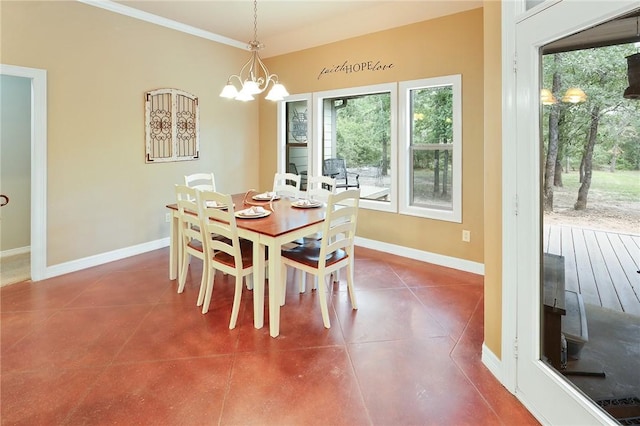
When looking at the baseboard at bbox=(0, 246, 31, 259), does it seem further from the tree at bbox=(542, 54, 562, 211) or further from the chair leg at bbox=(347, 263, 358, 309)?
the tree at bbox=(542, 54, 562, 211)

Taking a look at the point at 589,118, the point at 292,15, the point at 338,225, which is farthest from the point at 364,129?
the point at 589,118

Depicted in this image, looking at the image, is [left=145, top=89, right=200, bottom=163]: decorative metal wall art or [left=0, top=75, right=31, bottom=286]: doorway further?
[left=145, top=89, right=200, bottom=163]: decorative metal wall art

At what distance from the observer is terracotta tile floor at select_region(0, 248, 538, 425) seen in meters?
1.84

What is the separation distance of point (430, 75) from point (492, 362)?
3.12 m

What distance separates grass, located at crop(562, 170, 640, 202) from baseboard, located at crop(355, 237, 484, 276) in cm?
241

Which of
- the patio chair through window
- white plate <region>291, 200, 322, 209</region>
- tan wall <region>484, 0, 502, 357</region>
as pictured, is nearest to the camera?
tan wall <region>484, 0, 502, 357</region>

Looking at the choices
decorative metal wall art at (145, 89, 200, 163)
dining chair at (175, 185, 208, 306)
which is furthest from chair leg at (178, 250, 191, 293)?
decorative metal wall art at (145, 89, 200, 163)

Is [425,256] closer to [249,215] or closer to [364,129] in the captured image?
[364,129]

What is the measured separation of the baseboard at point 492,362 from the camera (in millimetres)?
2062

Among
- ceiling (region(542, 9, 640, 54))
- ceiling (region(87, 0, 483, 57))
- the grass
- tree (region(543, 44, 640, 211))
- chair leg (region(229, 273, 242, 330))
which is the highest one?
ceiling (region(87, 0, 483, 57))

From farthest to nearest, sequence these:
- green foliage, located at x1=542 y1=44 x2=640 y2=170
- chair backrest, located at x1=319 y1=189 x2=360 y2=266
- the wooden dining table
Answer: chair backrest, located at x1=319 y1=189 x2=360 y2=266
the wooden dining table
green foliage, located at x1=542 y1=44 x2=640 y2=170

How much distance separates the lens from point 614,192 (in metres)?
1.51

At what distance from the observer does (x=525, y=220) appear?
179cm

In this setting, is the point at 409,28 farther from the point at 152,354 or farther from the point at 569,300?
the point at 152,354
